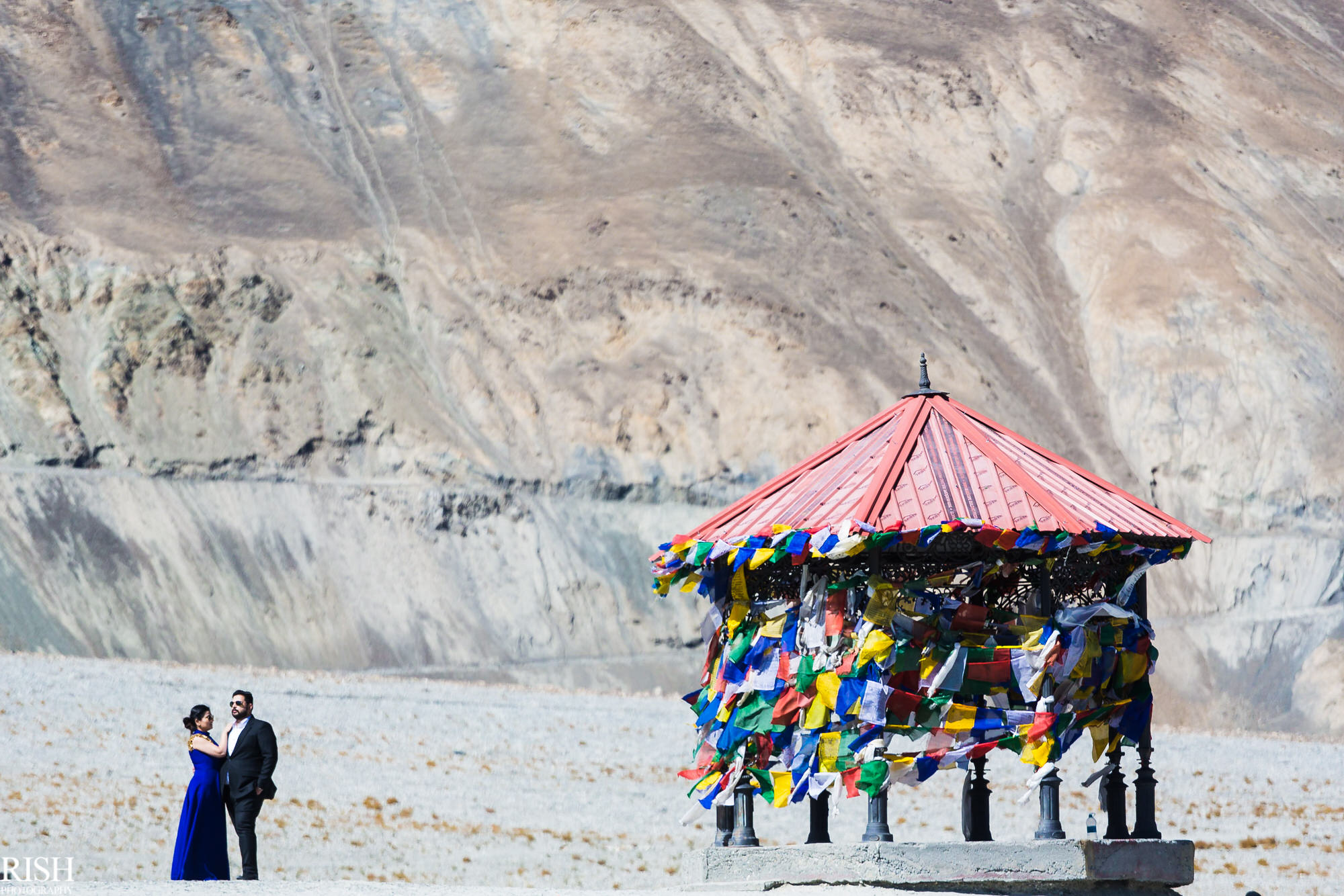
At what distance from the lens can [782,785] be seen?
41.3 feet

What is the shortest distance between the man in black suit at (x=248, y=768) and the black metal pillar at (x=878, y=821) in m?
3.81

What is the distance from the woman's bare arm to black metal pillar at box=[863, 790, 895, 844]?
4.08 meters

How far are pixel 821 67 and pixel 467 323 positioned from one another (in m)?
18.8

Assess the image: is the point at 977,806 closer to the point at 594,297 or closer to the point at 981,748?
the point at 981,748

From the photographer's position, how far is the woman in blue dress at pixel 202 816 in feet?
37.1

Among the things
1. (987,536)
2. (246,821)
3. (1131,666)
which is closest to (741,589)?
(987,536)

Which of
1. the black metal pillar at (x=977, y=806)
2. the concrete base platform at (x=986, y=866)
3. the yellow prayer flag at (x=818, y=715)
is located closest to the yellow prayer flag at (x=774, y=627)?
the yellow prayer flag at (x=818, y=715)

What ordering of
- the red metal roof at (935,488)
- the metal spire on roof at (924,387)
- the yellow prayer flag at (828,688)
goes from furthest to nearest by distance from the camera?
the metal spire on roof at (924,387) < the yellow prayer flag at (828,688) < the red metal roof at (935,488)

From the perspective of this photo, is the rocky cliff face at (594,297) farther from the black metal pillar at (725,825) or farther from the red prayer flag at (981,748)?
the red prayer flag at (981,748)

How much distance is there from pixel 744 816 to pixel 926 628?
2.03 meters

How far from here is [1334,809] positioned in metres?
24.9

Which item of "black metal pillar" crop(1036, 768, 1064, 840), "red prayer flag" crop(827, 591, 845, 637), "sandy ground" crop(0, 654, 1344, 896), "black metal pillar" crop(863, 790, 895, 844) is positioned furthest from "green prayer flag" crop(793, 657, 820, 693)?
"sandy ground" crop(0, 654, 1344, 896)

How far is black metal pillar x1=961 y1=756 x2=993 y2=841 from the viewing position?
12.6 metres

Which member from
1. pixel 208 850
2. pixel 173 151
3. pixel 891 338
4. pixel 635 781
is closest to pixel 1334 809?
pixel 635 781
